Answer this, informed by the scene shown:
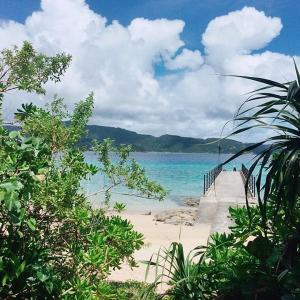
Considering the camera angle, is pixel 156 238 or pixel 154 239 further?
pixel 156 238

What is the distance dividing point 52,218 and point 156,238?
10.9m

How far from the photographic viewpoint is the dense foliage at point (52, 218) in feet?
11.2

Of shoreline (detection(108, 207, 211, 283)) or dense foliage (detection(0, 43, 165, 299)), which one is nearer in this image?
dense foliage (detection(0, 43, 165, 299))

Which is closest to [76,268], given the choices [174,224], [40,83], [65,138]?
[65,138]

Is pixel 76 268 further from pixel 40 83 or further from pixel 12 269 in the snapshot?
pixel 40 83

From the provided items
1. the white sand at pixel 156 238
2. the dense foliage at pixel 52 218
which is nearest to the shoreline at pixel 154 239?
the white sand at pixel 156 238

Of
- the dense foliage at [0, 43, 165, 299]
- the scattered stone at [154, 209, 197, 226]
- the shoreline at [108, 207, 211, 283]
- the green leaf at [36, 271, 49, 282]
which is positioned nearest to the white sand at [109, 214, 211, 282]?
the shoreline at [108, 207, 211, 283]

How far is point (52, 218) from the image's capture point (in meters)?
4.22

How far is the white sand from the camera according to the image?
28.3ft

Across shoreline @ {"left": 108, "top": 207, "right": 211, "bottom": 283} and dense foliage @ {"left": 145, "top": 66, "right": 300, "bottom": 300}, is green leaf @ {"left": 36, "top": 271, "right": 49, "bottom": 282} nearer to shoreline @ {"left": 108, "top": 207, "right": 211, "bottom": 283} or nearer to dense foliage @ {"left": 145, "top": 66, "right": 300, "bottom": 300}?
dense foliage @ {"left": 145, "top": 66, "right": 300, "bottom": 300}

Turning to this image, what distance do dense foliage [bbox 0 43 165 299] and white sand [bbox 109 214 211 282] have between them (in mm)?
3914

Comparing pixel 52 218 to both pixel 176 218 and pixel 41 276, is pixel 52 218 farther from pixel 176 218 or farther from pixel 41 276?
pixel 176 218

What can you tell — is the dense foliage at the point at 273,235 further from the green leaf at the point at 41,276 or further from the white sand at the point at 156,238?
the white sand at the point at 156,238

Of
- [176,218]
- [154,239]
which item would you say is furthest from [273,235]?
[176,218]
